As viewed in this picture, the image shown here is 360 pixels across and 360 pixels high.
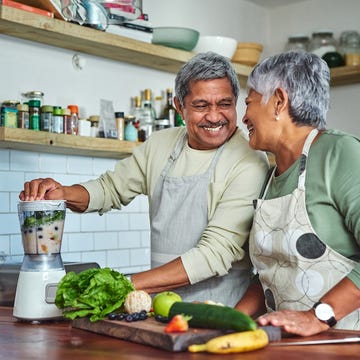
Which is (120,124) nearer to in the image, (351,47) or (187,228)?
(187,228)

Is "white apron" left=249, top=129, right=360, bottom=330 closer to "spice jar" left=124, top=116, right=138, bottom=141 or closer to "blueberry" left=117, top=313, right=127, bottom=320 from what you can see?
"blueberry" left=117, top=313, right=127, bottom=320

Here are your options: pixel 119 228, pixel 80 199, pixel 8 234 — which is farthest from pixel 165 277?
pixel 119 228

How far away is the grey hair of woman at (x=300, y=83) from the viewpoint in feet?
7.67

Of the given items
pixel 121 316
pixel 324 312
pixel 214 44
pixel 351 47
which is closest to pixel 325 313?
pixel 324 312

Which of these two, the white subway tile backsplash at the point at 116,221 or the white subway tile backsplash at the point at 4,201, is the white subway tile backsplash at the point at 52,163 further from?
the white subway tile backsplash at the point at 116,221

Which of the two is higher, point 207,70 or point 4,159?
point 207,70

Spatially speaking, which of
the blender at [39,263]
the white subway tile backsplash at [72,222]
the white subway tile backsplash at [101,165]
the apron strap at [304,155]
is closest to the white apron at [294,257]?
the apron strap at [304,155]

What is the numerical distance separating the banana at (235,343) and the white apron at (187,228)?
98 cm

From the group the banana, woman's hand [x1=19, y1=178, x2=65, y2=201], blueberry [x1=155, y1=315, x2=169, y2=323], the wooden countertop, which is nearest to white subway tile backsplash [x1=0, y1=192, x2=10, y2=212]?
woman's hand [x1=19, y1=178, x2=65, y2=201]

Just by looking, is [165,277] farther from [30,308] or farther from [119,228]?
[119,228]

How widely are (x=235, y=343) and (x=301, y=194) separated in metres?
0.77

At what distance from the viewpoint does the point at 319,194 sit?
7.36ft

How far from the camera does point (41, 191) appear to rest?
259cm

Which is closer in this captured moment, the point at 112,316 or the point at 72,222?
the point at 112,316
